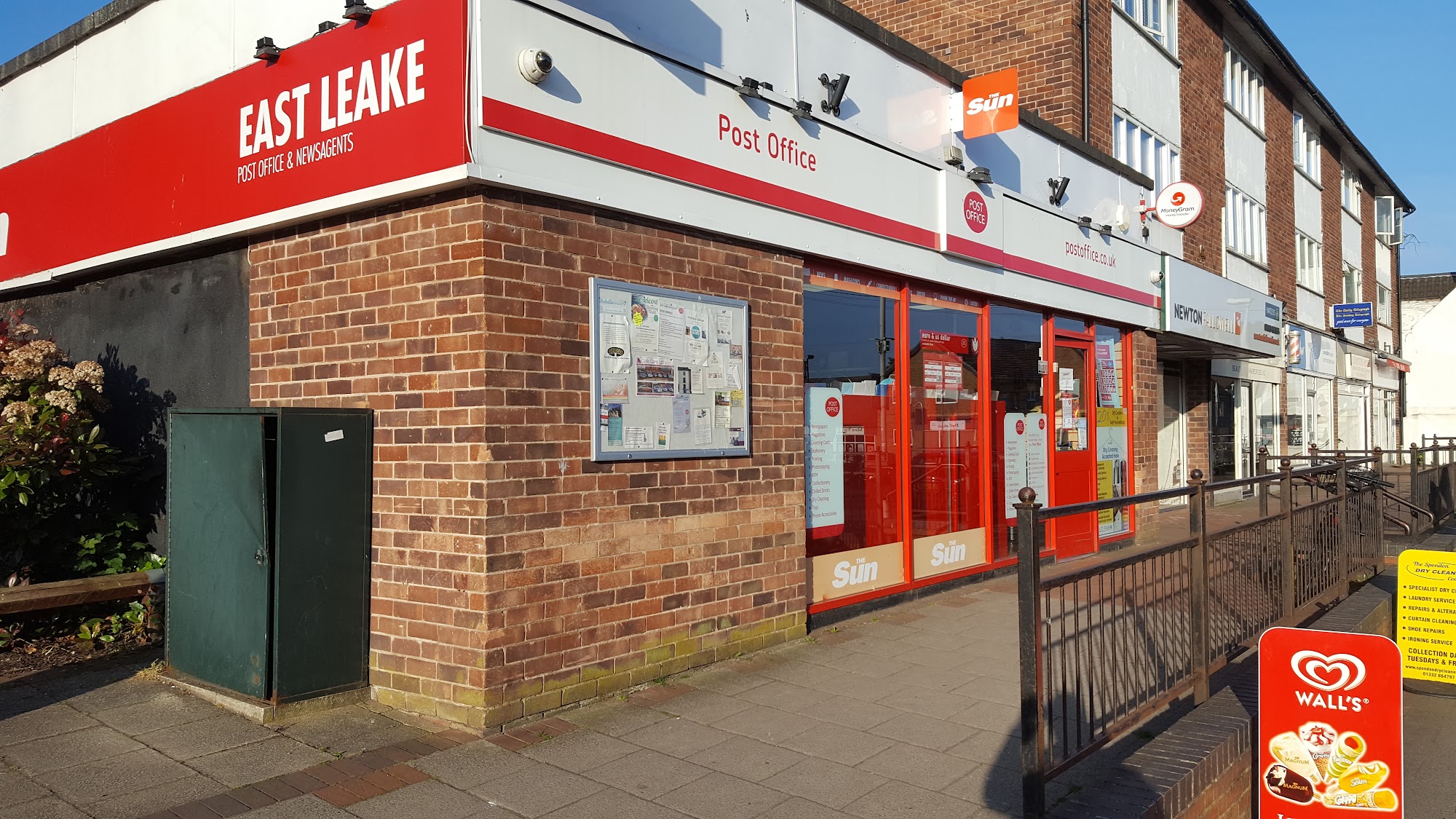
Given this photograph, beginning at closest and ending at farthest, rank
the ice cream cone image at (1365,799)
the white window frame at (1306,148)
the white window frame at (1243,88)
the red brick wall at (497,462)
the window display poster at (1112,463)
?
1. the ice cream cone image at (1365,799)
2. the red brick wall at (497,462)
3. the window display poster at (1112,463)
4. the white window frame at (1243,88)
5. the white window frame at (1306,148)

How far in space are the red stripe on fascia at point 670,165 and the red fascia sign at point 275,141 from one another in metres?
0.28

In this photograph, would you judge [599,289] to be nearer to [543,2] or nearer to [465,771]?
[543,2]

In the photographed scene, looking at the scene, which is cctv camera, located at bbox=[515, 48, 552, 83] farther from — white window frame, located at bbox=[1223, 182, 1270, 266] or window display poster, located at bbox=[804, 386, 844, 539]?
white window frame, located at bbox=[1223, 182, 1270, 266]

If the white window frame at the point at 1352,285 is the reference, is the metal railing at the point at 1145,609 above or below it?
below

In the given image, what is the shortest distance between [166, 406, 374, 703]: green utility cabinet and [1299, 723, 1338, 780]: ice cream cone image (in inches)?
171

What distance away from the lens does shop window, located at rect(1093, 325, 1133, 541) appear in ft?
36.6

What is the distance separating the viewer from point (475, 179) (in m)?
4.75

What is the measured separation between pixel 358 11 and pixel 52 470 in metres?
3.52

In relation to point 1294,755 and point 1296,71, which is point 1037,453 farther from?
point 1296,71

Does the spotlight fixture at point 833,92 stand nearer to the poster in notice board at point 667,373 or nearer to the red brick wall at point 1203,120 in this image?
the poster in notice board at point 667,373

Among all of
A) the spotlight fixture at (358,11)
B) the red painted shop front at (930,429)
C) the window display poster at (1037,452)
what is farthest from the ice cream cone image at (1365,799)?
the window display poster at (1037,452)

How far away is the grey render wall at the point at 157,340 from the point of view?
6309mm

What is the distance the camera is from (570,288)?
207 inches

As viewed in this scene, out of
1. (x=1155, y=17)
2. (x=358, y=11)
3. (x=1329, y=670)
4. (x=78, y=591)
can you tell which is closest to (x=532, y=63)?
(x=358, y=11)
